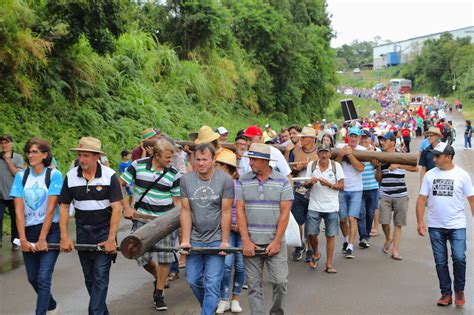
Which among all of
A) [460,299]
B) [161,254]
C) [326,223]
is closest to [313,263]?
[326,223]

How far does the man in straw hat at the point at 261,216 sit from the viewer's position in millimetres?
5973

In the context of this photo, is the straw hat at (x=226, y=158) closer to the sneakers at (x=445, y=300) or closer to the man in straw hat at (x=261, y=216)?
the man in straw hat at (x=261, y=216)

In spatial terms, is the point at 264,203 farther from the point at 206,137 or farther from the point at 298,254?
the point at 298,254

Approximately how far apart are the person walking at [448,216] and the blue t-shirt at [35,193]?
4.24 m

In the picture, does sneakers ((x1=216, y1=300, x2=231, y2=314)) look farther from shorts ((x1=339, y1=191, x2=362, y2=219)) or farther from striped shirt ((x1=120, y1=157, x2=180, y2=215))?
shorts ((x1=339, y1=191, x2=362, y2=219))

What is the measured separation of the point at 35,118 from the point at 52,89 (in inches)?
45.2

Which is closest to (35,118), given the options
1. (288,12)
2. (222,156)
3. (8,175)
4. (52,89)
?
(52,89)

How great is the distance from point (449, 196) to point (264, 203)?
2602mm

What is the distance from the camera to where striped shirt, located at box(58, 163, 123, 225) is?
6.12 meters

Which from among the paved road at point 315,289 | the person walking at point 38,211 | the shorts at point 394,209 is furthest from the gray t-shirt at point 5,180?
the shorts at point 394,209

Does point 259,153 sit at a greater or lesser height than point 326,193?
greater

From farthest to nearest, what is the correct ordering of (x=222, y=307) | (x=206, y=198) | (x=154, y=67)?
(x=154, y=67)
(x=222, y=307)
(x=206, y=198)

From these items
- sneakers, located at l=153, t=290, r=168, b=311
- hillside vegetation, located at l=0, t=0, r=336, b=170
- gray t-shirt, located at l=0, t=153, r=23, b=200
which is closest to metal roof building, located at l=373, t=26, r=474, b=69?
hillside vegetation, located at l=0, t=0, r=336, b=170

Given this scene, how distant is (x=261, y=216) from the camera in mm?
5992
